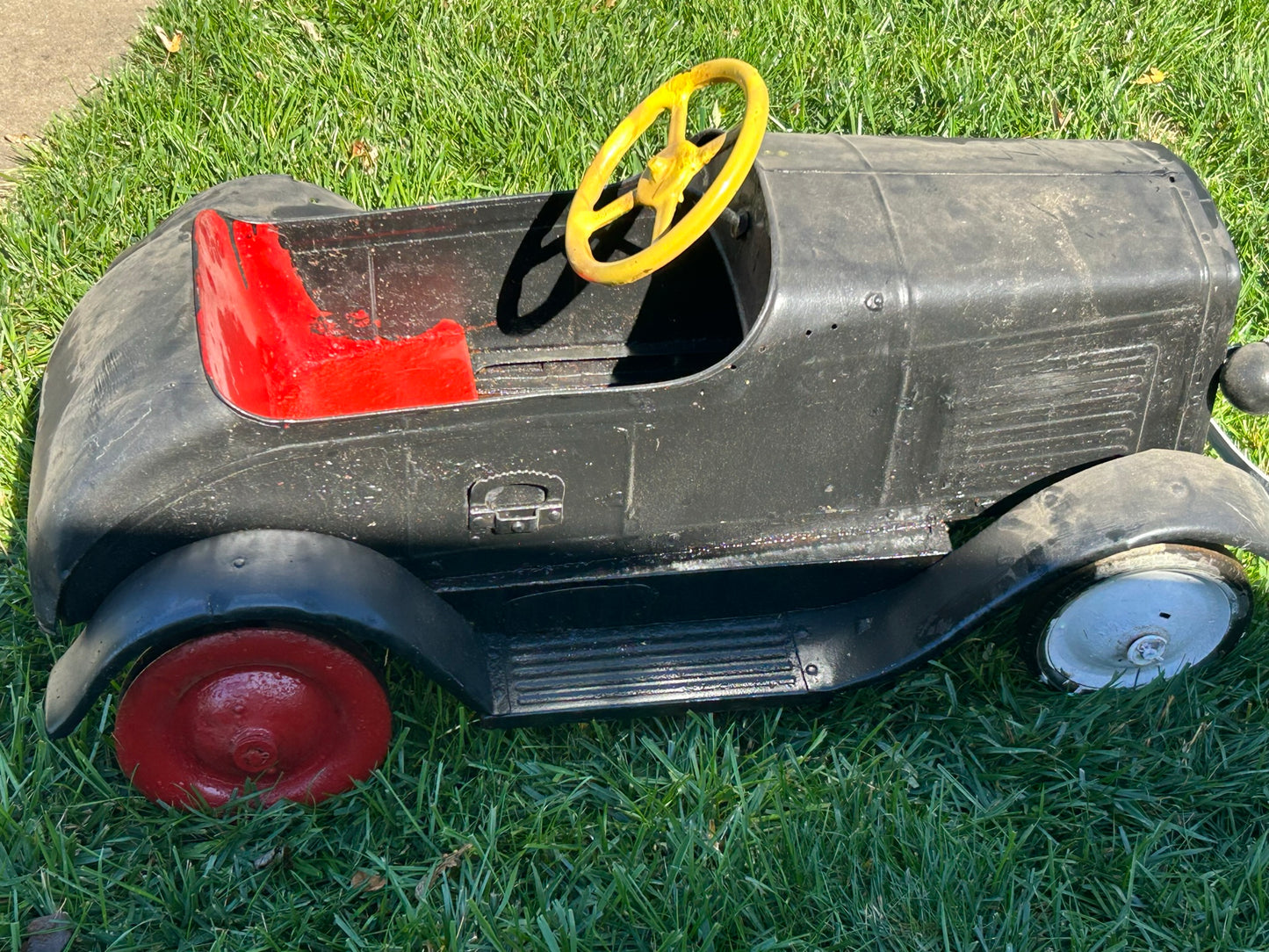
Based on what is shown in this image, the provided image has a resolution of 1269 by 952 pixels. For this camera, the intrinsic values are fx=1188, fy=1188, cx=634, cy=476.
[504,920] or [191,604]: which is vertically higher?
[191,604]

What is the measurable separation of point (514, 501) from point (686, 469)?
0.35 metres

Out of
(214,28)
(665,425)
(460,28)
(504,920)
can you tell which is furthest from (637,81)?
(504,920)

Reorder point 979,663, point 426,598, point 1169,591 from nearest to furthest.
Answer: point 426,598, point 1169,591, point 979,663

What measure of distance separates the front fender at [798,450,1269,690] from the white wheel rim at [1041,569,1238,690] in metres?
0.13

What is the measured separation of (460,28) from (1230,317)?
282cm

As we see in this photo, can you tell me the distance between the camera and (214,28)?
13.7ft

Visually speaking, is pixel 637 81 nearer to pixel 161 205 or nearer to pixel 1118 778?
pixel 161 205

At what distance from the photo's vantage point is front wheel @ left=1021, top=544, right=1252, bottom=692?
8.11ft

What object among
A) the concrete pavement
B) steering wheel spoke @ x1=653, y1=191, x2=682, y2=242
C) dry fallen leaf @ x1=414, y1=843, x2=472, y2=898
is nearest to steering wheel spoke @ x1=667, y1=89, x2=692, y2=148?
steering wheel spoke @ x1=653, y1=191, x2=682, y2=242

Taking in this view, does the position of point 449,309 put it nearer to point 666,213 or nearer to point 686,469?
point 666,213

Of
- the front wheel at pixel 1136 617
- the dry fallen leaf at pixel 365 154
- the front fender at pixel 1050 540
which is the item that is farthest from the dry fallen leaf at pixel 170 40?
the front wheel at pixel 1136 617

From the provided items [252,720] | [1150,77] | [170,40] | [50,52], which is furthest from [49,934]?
[1150,77]

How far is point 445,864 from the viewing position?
2391mm

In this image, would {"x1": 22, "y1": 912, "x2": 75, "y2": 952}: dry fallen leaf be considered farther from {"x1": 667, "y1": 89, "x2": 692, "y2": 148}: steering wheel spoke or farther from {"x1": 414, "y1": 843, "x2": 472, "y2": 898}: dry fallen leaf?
{"x1": 667, "y1": 89, "x2": 692, "y2": 148}: steering wheel spoke
